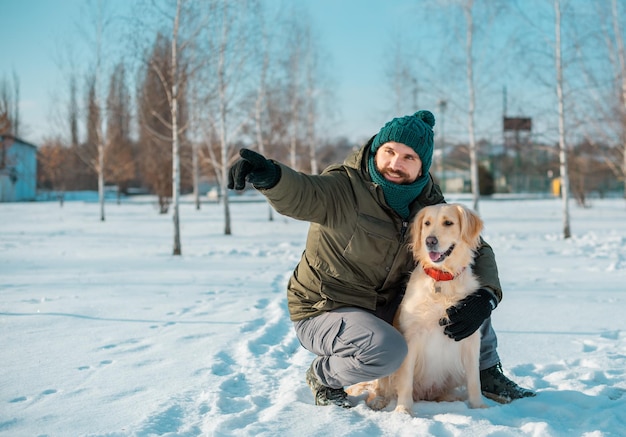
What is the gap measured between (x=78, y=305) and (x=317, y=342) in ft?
11.5

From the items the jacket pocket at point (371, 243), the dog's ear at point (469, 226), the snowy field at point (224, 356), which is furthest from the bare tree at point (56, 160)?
the dog's ear at point (469, 226)

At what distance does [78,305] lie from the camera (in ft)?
17.2

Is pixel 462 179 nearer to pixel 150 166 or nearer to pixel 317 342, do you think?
pixel 150 166

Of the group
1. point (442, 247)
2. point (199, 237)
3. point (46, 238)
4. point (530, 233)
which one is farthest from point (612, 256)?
point (46, 238)

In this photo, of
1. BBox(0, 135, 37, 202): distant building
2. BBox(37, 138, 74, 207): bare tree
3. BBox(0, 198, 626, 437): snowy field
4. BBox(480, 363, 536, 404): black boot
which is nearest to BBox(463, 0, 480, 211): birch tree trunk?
BBox(0, 198, 626, 437): snowy field

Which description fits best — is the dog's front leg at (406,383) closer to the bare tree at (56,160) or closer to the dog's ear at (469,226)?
the dog's ear at (469,226)

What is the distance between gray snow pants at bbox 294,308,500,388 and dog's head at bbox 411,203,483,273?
435 mm

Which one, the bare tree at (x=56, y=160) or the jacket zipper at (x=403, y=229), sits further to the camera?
the bare tree at (x=56, y=160)

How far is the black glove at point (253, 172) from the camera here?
2186mm

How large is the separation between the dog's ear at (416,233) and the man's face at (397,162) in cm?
20

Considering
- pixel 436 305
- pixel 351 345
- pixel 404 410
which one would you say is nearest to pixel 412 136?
pixel 436 305

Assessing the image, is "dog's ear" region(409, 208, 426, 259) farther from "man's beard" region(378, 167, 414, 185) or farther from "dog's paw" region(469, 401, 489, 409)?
"dog's paw" region(469, 401, 489, 409)

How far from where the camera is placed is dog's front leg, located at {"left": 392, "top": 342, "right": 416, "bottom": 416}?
2.65m

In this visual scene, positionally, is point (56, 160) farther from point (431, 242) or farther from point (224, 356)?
point (431, 242)
